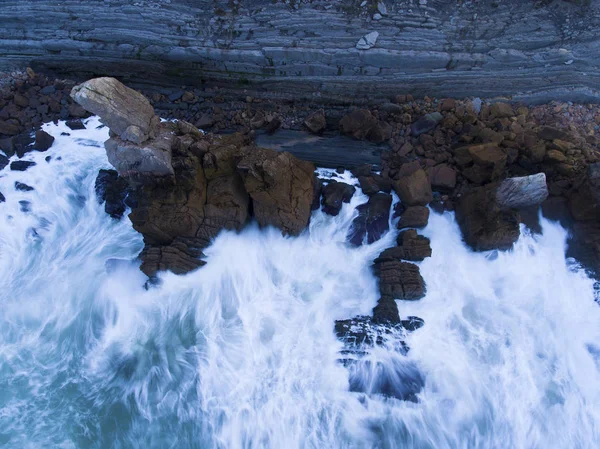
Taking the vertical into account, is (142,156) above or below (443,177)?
below

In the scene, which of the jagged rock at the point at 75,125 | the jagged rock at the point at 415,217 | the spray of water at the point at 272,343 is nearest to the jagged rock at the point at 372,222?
the spray of water at the point at 272,343

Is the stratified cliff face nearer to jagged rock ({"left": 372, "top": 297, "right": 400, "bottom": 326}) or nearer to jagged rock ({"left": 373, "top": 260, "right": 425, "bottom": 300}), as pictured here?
jagged rock ({"left": 373, "top": 260, "right": 425, "bottom": 300})

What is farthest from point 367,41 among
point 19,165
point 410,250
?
point 19,165

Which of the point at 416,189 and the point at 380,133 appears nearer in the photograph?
the point at 416,189

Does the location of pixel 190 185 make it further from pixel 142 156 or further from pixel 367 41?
pixel 367 41

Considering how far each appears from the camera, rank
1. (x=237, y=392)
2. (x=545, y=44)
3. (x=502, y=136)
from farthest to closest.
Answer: (x=545, y=44) < (x=502, y=136) < (x=237, y=392)

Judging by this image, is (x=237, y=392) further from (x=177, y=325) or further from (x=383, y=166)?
(x=383, y=166)

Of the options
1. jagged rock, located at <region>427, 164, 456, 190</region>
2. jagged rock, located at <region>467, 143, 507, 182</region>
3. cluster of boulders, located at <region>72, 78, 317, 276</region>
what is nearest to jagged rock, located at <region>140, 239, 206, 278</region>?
cluster of boulders, located at <region>72, 78, 317, 276</region>

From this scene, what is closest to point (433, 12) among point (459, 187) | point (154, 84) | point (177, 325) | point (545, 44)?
point (545, 44)
